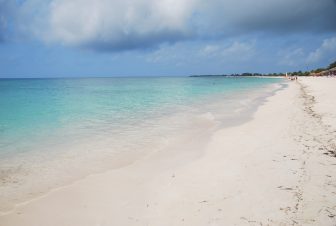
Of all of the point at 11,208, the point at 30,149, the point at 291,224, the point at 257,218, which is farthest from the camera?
the point at 30,149

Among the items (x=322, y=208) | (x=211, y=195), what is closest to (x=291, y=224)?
(x=322, y=208)

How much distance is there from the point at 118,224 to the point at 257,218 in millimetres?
2195

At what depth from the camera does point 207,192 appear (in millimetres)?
5340

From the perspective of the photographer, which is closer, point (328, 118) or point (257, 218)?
point (257, 218)

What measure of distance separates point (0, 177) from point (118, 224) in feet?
13.2

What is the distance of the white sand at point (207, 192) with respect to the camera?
4.44 metres

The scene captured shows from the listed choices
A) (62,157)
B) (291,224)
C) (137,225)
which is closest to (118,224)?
(137,225)

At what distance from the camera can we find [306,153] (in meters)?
7.38

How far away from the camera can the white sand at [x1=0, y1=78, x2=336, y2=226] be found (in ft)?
14.6

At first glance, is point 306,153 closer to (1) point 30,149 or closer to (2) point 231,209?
(2) point 231,209

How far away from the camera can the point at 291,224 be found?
4016 mm

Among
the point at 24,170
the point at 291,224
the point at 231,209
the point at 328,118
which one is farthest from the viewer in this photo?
the point at 328,118

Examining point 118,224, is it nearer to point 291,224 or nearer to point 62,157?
point 291,224

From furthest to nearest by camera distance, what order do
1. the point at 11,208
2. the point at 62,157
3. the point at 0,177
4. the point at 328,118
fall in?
the point at 328,118, the point at 62,157, the point at 0,177, the point at 11,208
